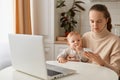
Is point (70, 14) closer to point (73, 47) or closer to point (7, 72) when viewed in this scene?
point (73, 47)

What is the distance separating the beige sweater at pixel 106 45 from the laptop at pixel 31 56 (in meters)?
0.46

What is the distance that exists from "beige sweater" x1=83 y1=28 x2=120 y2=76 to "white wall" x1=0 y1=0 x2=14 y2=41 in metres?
1.27

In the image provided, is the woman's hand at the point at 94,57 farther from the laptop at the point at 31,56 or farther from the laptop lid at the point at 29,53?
the laptop lid at the point at 29,53

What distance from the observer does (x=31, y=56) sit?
56.0 inches

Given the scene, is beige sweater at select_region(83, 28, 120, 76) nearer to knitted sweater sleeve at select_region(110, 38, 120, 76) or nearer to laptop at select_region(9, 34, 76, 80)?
knitted sweater sleeve at select_region(110, 38, 120, 76)

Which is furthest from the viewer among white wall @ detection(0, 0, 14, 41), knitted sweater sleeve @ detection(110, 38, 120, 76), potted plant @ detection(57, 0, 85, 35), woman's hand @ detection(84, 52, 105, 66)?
potted plant @ detection(57, 0, 85, 35)

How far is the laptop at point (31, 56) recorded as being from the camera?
1357 mm

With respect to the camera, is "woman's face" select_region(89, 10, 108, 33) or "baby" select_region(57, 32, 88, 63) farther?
"baby" select_region(57, 32, 88, 63)

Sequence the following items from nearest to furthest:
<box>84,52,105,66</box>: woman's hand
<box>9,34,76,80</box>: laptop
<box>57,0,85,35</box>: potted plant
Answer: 1. <box>9,34,76,80</box>: laptop
2. <box>84,52,105,66</box>: woman's hand
3. <box>57,0,85,35</box>: potted plant

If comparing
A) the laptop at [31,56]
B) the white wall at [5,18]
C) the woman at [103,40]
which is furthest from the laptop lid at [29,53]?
the white wall at [5,18]

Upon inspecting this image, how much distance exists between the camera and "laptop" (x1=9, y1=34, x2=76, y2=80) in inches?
53.4

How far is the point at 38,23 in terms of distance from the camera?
349cm

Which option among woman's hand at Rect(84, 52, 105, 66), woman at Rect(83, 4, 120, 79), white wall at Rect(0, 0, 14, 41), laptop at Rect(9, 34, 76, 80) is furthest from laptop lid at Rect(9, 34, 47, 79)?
white wall at Rect(0, 0, 14, 41)

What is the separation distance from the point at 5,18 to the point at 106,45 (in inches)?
60.3
